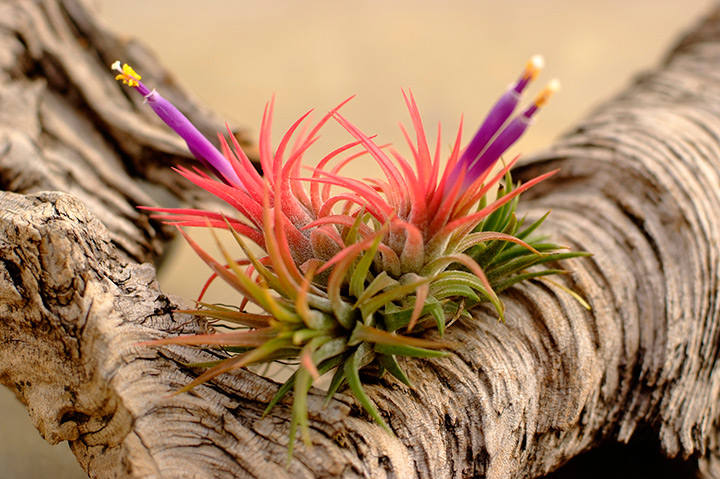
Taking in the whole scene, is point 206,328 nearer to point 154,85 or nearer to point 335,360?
point 335,360

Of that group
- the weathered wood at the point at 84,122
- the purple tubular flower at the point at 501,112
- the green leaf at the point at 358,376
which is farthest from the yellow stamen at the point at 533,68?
the weathered wood at the point at 84,122

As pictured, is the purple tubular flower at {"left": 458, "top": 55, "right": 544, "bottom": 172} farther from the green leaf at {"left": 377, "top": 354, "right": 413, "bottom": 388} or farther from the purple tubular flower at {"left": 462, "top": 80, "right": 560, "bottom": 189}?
the green leaf at {"left": 377, "top": 354, "right": 413, "bottom": 388}

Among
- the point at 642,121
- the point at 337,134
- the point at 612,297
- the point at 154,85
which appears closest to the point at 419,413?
the point at 612,297

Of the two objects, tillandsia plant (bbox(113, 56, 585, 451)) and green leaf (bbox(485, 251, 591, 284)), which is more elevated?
tillandsia plant (bbox(113, 56, 585, 451))

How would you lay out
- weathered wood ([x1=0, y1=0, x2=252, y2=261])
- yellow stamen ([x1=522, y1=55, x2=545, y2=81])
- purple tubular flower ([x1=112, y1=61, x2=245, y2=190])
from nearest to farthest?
yellow stamen ([x1=522, y1=55, x2=545, y2=81]) < purple tubular flower ([x1=112, y1=61, x2=245, y2=190]) < weathered wood ([x1=0, y1=0, x2=252, y2=261])

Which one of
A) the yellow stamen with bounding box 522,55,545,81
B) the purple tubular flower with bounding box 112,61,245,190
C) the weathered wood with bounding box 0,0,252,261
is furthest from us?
the weathered wood with bounding box 0,0,252,261

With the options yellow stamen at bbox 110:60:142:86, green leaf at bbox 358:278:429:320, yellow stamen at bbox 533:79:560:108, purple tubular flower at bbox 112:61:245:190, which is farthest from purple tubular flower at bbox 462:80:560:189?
yellow stamen at bbox 110:60:142:86

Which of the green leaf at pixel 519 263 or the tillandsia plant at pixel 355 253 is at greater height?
the tillandsia plant at pixel 355 253

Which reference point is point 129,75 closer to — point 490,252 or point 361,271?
point 361,271

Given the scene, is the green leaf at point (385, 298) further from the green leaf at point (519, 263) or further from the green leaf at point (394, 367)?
the green leaf at point (519, 263)
